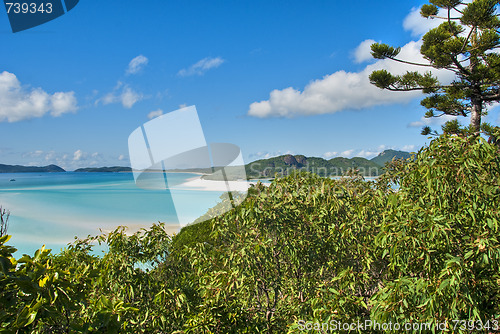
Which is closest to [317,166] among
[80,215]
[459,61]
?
[459,61]

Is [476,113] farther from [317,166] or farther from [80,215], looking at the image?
[80,215]

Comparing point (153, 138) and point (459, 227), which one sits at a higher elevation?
point (153, 138)

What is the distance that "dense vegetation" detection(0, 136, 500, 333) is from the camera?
2.03 m

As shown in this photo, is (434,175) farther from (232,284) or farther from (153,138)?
(153,138)

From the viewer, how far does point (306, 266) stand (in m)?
3.17

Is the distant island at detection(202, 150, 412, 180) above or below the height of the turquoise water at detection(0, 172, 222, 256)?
above

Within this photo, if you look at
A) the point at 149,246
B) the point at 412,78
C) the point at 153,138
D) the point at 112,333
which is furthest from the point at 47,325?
the point at 412,78

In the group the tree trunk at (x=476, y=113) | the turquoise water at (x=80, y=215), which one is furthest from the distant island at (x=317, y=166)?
the turquoise water at (x=80, y=215)

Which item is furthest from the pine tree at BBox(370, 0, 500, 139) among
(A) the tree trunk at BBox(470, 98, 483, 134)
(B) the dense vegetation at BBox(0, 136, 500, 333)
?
(B) the dense vegetation at BBox(0, 136, 500, 333)

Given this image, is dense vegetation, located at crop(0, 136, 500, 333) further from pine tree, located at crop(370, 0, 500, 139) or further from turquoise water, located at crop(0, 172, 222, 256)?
turquoise water, located at crop(0, 172, 222, 256)

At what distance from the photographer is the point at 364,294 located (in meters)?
2.94

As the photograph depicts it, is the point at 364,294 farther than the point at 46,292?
Yes

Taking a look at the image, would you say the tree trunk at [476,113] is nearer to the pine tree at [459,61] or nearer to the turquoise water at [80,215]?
the pine tree at [459,61]

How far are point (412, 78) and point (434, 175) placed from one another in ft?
34.5
